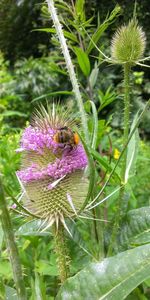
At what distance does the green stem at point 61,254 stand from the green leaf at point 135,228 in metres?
0.18

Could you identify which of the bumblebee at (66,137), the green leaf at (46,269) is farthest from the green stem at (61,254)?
the green leaf at (46,269)

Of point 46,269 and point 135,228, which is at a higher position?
point 135,228

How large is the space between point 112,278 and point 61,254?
0.27 m

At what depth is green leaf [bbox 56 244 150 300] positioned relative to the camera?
681 millimetres

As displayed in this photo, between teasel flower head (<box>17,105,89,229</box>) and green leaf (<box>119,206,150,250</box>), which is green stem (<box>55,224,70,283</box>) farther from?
green leaf (<box>119,206,150,250</box>)

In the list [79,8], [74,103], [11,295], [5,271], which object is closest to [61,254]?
[11,295]

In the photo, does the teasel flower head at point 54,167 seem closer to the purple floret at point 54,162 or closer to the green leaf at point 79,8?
the purple floret at point 54,162

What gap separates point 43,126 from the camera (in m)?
1.03

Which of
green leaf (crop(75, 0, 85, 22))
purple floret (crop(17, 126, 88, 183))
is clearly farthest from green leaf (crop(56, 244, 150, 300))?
green leaf (crop(75, 0, 85, 22))

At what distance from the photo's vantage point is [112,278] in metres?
0.71

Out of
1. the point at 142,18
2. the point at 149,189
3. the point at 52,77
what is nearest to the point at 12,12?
the point at 52,77

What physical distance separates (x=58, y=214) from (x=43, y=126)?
0.19 m

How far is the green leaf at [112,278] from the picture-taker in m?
0.68

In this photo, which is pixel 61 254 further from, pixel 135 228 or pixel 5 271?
pixel 5 271
